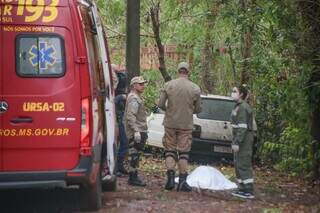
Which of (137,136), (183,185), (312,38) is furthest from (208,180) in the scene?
(312,38)

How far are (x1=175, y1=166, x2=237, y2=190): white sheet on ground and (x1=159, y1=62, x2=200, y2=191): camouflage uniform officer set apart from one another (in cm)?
23

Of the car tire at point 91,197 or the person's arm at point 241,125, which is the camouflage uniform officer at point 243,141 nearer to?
the person's arm at point 241,125

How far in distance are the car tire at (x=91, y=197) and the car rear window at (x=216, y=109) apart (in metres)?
6.25

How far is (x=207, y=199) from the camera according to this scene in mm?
9367

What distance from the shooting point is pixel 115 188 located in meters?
9.69

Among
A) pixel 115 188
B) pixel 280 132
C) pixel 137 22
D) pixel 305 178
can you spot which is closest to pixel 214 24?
pixel 280 132

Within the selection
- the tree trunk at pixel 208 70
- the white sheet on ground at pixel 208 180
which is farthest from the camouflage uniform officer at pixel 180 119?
the tree trunk at pixel 208 70

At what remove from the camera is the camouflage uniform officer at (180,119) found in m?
9.92

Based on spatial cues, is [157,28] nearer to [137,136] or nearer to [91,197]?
[137,136]

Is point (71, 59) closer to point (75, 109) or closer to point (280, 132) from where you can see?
point (75, 109)

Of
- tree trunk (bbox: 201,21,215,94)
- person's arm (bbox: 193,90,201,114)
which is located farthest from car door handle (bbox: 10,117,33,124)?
tree trunk (bbox: 201,21,215,94)

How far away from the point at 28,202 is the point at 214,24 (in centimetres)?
956

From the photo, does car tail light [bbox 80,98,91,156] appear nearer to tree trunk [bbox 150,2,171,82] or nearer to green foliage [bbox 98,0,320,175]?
green foliage [bbox 98,0,320,175]

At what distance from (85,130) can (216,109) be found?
7465mm
